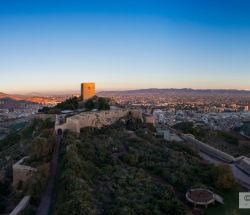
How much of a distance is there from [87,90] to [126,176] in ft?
64.4

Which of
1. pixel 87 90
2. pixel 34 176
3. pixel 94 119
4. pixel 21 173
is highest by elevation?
pixel 87 90

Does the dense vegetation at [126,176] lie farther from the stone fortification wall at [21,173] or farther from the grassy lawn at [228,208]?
the stone fortification wall at [21,173]

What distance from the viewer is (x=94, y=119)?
26312 millimetres

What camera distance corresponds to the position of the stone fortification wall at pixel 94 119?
2328 centimetres

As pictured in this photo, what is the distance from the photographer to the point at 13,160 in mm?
20500

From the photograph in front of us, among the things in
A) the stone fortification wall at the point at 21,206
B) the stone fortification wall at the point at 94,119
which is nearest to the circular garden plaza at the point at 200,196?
the stone fortification wall at the point at 21,206

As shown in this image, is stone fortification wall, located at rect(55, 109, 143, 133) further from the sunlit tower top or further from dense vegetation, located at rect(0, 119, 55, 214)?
the sunlit tower top

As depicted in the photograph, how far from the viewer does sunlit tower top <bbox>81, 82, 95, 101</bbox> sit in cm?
3378

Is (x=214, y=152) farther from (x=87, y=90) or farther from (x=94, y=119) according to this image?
(x=87, y=90)

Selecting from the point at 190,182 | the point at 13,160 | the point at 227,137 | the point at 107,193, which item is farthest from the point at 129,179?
the point at 227,137

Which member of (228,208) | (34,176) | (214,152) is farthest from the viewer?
(214,152)

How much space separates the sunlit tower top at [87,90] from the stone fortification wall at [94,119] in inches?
232

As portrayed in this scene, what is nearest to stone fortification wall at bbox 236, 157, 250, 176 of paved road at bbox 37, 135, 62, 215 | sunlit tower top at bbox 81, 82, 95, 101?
paved road at bbox 37, 135, 62, 215

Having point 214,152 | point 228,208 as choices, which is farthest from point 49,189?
point 214,152
